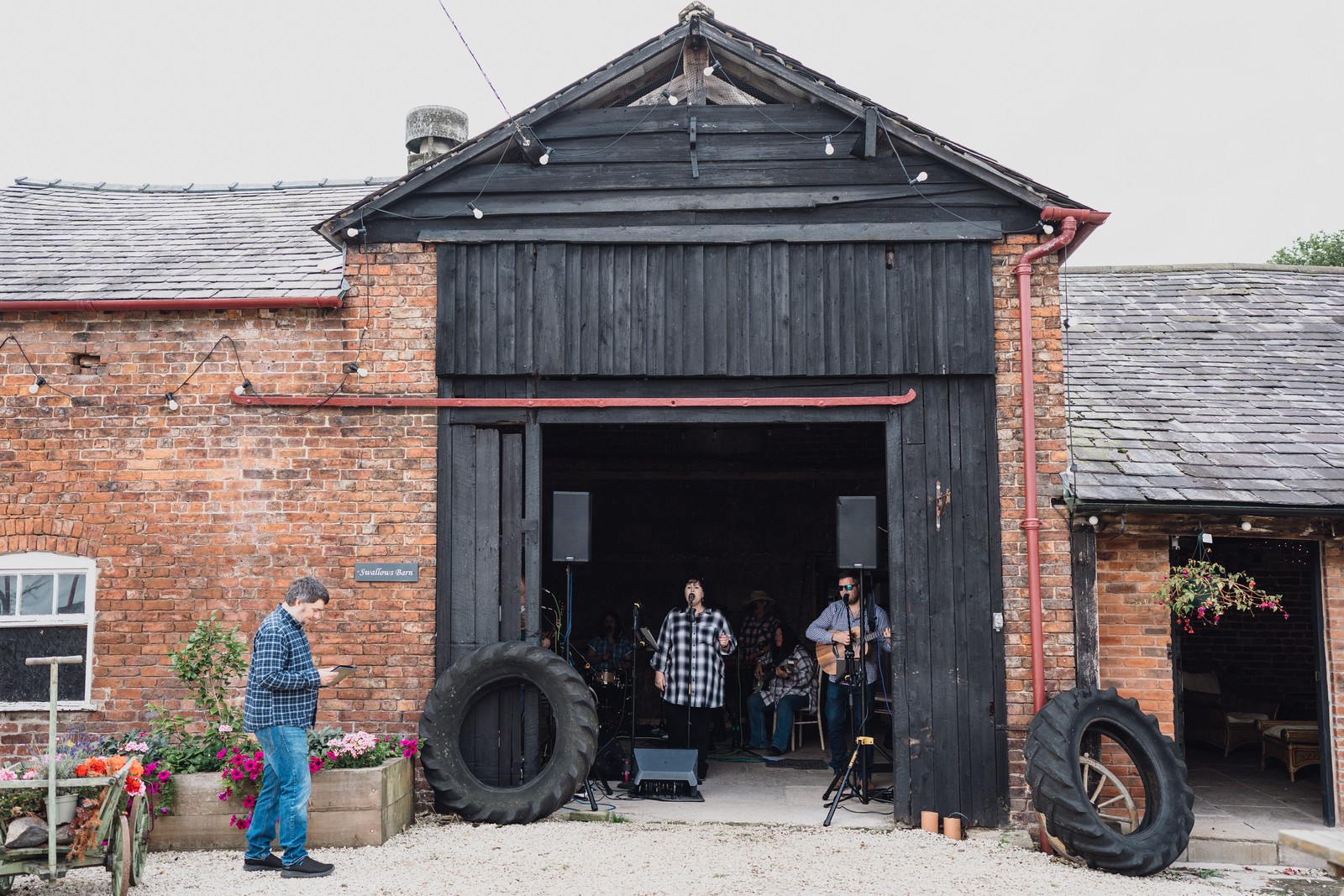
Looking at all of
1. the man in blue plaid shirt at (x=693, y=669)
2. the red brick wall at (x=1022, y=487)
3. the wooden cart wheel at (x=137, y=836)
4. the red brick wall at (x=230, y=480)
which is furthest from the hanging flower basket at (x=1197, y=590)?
the wooden cart wheel at (x=137, y=836)

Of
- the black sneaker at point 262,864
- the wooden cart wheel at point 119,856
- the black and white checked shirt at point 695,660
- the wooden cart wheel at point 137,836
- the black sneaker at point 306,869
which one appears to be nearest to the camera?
the wooden cart wheel at point 119,856

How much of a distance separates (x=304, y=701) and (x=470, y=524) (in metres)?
2.03

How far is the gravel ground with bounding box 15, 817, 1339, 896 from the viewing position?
6.13 metres

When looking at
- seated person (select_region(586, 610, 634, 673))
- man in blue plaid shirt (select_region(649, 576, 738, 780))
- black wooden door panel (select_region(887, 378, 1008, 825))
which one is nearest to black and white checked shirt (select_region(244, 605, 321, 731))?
man in blue plaid shirt (select_region(649, 576, 738, 780))

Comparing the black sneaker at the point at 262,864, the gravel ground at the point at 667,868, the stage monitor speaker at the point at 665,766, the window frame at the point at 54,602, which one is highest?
the window frame at the point at 54,602

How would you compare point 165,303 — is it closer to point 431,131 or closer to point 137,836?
point 137,836

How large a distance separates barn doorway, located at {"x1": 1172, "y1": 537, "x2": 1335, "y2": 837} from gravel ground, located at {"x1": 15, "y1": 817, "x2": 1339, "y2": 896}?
1.92 meters

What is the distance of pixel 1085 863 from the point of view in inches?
270

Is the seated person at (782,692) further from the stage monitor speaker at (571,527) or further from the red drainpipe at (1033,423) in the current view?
the stage monitor speaker at (571,527)

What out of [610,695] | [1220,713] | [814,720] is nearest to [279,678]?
[610,695]

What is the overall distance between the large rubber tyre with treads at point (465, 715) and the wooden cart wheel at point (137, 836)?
191 cm

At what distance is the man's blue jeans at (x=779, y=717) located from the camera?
35.8ft

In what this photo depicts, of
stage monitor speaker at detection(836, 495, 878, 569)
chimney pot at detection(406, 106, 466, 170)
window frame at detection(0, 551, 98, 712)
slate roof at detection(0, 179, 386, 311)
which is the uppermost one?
chimney pot at detection(406, 106, 466, 170)

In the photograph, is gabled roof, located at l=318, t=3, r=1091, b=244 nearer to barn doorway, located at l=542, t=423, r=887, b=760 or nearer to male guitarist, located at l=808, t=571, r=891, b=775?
male guitarist, located at l=808, t=571, r=891, b=775
